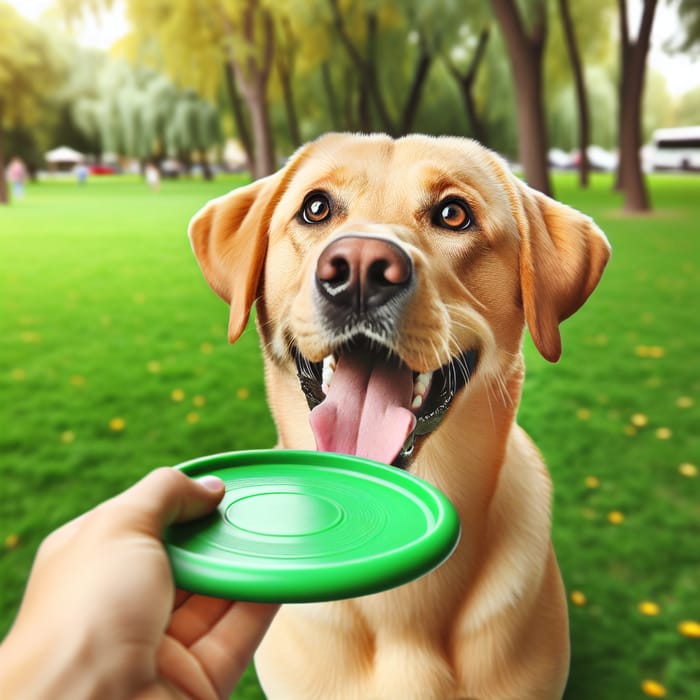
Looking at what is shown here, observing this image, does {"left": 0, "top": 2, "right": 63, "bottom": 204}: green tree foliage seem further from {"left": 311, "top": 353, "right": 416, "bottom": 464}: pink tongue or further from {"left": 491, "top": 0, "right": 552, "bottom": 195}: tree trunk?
{"left": 311, "top": 353, "right": 416, "bottom": 464}: pink tongue

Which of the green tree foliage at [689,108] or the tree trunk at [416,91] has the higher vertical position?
the tree trunk at [416,91]

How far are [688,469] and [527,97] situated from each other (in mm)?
2231

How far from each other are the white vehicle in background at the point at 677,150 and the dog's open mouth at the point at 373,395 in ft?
109

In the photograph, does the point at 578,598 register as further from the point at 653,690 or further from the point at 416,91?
the point at 416,91

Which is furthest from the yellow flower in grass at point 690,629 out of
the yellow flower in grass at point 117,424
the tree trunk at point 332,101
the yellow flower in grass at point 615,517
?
the tree trunk at point 332,101

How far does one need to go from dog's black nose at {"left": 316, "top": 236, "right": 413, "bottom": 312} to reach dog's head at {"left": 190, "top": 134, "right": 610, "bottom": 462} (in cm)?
2

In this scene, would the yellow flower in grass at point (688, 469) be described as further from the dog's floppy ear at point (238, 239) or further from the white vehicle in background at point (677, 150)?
the white vehicle in background at point (677, 150)

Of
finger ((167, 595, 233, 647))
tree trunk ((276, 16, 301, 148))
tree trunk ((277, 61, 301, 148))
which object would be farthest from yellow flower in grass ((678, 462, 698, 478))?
tree trunk ((277, 61, 301, 148))

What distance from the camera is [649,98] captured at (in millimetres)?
32438

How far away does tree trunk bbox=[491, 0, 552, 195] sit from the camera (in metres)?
3.34

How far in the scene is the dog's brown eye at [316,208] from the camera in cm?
165

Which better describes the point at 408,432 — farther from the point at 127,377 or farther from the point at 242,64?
the point at 242,64

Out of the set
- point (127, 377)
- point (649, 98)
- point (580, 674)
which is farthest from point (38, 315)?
point (649, 98)

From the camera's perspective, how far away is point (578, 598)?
110 inches
